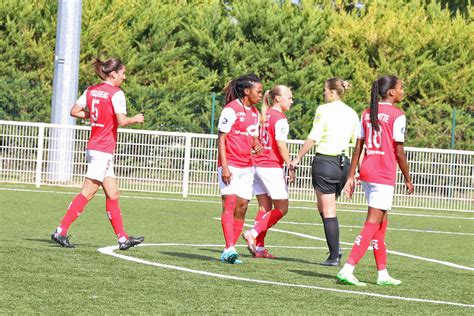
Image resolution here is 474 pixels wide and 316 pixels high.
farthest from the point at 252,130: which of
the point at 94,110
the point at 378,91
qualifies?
the point at 378,91

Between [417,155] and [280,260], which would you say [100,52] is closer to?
[417,155]

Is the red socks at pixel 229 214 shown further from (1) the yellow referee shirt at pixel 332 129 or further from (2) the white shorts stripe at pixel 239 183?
(1) the yellow referee shirt at pixel 332 129

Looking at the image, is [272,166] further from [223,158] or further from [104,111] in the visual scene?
[104,111]

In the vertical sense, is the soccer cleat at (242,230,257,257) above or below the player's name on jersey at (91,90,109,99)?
below

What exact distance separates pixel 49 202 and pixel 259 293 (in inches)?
433

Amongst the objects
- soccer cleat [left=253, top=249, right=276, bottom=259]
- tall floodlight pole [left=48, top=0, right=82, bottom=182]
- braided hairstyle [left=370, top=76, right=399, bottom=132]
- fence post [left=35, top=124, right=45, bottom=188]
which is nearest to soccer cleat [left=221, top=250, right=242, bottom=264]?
soccer cleat [left=253, top=249, right=276, bottom=259]

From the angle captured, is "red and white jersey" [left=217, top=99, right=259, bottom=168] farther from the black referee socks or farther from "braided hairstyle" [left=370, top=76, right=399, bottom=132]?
"braided hairstyle" [left=370, top=76, right=399, bottom=132]

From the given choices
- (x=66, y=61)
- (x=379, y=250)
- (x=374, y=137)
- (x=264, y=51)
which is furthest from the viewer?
(x=264, y=51)

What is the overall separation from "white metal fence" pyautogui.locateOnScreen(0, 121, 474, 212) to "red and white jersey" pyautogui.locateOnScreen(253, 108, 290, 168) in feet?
36.9

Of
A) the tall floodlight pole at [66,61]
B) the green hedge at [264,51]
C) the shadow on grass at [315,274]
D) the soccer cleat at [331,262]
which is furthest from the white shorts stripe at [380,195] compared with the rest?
the green hedge at [264,51]

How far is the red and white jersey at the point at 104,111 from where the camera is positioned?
480 inches

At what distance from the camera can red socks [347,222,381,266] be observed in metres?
10.1

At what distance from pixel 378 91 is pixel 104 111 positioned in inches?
124

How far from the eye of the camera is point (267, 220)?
40.7 feet
